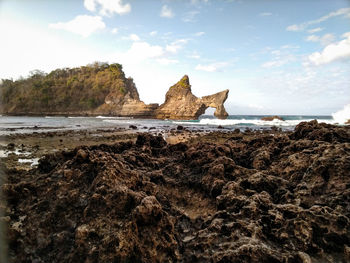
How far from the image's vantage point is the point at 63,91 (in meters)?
81.5

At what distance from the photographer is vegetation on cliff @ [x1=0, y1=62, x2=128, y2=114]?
7631 centimetres

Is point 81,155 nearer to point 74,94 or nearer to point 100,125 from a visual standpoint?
point 100,125

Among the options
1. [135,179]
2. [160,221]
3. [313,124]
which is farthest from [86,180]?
[313,124]

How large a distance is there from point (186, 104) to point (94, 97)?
4003 cm

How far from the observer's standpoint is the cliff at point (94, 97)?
62.7m

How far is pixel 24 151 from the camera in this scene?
8.73 metres

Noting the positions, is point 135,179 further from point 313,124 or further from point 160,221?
point 313,124

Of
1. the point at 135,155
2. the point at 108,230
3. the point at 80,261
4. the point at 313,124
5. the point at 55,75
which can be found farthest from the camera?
the point at 55,75

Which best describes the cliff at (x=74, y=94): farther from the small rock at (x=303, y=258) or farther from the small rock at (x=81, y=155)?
the small rock at (x=303, y=258)

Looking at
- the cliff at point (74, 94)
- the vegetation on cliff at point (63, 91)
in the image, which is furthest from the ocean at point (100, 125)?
the vegetation on cliff at point (63, 91)

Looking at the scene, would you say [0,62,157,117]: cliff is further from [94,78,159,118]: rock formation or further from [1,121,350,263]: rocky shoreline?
[1,121,350,263]: rocky shoreline

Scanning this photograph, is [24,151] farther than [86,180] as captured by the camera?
Yes

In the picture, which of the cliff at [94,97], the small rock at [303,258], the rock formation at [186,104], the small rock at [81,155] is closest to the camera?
the small rock at [303,258]

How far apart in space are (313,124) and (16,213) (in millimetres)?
8267
